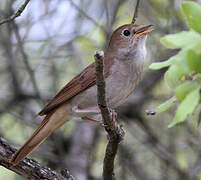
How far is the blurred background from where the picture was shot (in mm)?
7156

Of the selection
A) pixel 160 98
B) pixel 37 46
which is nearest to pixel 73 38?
pixel 37 46

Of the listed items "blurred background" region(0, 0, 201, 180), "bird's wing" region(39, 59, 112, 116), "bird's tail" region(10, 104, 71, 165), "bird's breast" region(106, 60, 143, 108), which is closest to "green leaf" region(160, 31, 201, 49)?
"bird's tail" region(10, 104, 71, 165)

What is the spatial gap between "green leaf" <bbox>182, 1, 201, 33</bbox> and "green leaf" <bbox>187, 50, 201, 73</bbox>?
0.16 m

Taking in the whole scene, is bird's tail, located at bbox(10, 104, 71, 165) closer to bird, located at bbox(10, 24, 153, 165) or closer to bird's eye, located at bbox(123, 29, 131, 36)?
bird, located at bbox(10, 24, 153, 165)

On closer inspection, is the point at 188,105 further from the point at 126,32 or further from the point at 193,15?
the point at 126,32

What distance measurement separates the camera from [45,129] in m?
4.95

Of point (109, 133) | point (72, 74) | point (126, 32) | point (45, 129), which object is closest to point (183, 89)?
point (109, 133)

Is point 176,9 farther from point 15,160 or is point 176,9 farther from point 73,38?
point 15,160

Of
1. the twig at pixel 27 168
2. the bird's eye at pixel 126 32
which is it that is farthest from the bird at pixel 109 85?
the twig at pixel 27 168

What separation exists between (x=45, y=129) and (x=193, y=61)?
331cm

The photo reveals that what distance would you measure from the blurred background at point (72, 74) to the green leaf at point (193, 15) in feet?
15.9

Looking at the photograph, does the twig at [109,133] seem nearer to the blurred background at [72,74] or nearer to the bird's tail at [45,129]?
the bird's tail at [45,129]

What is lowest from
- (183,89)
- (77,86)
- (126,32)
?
(183,89)

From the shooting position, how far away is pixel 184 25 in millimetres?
7398
